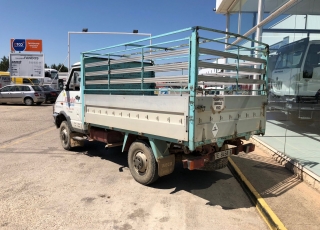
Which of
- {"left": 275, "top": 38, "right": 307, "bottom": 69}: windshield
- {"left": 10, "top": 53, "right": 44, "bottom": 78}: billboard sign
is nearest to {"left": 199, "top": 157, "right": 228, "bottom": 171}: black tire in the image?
{"left": 275, "top": 38, "right": 307, "bottom": 69}: windshield

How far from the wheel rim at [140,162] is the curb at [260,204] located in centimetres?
189

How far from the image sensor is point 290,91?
701cm

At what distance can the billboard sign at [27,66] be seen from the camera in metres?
26.8

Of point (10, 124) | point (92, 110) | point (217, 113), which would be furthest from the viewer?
point (10, 124)

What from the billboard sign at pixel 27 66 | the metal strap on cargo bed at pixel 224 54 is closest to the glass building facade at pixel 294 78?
the metal strap on cargo bed at pixel 224 54

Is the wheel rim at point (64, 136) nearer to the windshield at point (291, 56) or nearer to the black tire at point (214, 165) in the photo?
the black tire at point (214, 165)

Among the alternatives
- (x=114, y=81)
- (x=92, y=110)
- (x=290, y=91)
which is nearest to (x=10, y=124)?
(x=92, y=110)

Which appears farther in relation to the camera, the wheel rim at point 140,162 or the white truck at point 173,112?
the wheel rim at point 140,162

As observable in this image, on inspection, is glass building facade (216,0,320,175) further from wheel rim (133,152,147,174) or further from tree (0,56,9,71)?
tree (0,56,9,71)

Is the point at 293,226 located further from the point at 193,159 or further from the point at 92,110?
the point at 92,110

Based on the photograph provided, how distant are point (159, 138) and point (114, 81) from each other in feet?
5.77

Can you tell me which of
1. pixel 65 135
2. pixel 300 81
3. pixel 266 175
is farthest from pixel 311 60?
pixel 65 135

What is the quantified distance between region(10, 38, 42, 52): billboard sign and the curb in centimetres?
2898

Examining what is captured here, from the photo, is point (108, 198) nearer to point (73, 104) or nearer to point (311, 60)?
point (73, 104)
